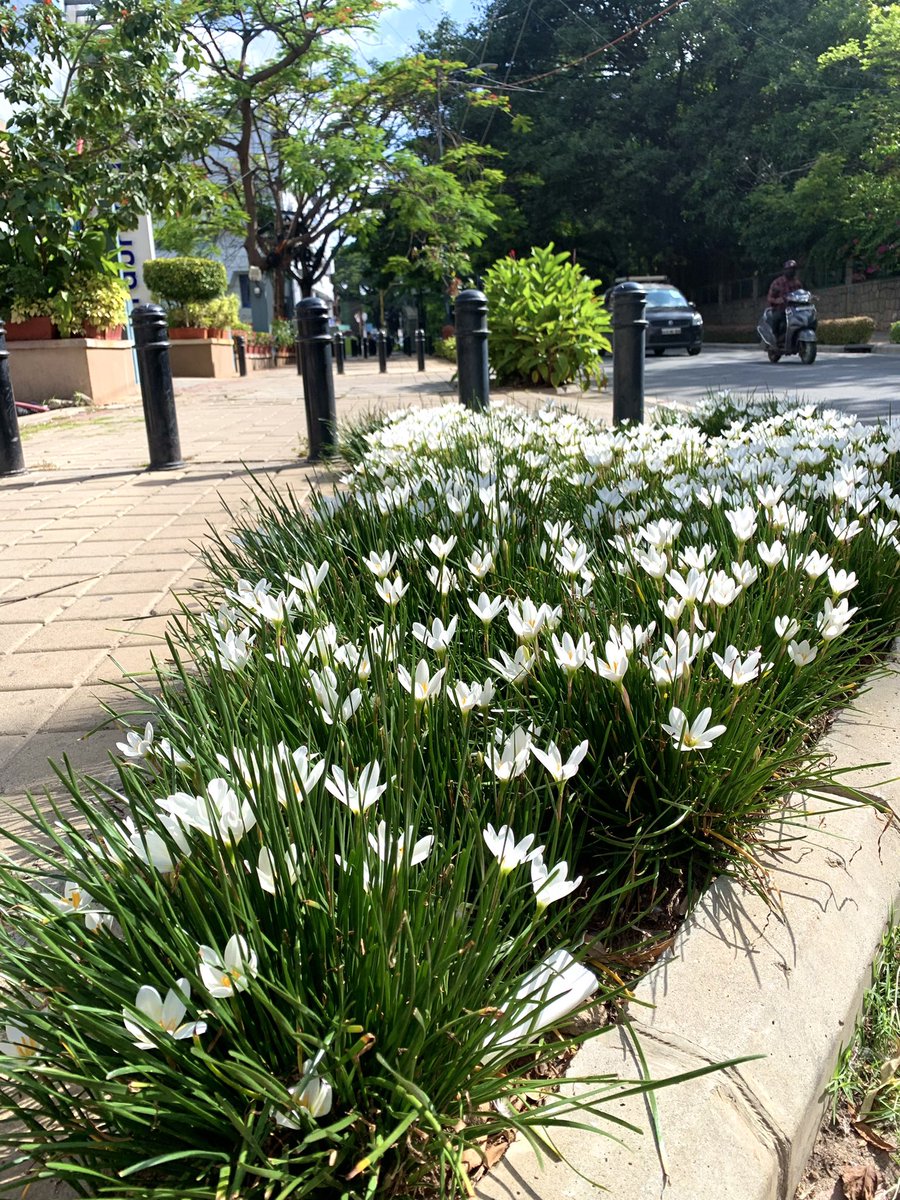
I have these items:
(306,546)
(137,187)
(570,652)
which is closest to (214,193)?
(137,187)

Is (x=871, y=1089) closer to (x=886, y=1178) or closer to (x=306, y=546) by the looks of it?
(x=886, y=1178)

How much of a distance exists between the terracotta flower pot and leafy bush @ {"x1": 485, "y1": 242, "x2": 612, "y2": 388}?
5912 millimetres

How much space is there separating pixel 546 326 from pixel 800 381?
3418 mm

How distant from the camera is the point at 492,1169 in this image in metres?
1.23

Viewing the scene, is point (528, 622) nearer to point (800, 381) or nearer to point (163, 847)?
point (163, 847)

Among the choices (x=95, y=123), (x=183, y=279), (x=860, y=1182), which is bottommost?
(x=860, y=1182)

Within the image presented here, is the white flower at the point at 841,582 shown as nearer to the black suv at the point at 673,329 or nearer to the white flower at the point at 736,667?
the white flower at the point at 736,667

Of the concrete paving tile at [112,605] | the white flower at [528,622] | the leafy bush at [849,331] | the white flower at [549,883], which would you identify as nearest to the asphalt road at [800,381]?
the leafy bush at [849,331]

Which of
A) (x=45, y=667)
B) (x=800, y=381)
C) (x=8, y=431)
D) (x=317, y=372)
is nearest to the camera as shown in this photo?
(x=45, y=667)

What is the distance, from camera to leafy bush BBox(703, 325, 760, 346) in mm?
33888

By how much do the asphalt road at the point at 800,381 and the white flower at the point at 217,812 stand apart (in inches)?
293

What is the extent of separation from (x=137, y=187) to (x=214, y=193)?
3.04m

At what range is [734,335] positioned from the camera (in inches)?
1375

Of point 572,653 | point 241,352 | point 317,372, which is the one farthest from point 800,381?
point 241,352
